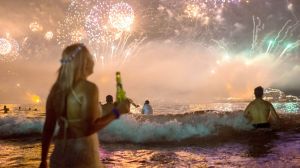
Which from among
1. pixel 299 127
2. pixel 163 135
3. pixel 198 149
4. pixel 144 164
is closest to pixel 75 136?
pixel 144 164

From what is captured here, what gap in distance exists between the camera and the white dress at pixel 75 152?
346cm

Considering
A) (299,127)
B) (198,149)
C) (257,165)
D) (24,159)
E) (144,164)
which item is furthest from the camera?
(299,127)

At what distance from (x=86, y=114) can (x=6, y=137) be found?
16946mm

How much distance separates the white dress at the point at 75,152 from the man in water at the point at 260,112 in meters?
11.8

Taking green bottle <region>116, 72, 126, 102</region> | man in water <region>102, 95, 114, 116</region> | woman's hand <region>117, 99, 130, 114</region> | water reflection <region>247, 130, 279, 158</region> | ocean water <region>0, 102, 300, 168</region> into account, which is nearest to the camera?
woman's hand <region>117, 99, 130, 114</region>

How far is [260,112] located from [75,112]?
1223 centimetres

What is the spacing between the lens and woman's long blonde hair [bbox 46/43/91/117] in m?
3.34

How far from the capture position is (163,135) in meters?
16.9

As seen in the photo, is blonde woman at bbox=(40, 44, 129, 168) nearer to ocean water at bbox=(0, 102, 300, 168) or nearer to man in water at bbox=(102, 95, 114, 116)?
ocean water at bbox=(0, 102, 300, 168)

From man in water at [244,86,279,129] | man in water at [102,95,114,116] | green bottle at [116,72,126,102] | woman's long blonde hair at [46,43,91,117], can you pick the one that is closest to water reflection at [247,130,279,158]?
man in water at [244,86,279,129]

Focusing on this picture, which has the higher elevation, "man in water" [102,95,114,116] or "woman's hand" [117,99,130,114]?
"man in water" [102,95,114,116]

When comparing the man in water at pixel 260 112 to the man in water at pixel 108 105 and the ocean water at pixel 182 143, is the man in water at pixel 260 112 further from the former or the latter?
the man in water at pixel 108 105

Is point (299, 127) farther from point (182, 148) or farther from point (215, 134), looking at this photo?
point (182, 148)

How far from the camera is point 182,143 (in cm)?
1497
